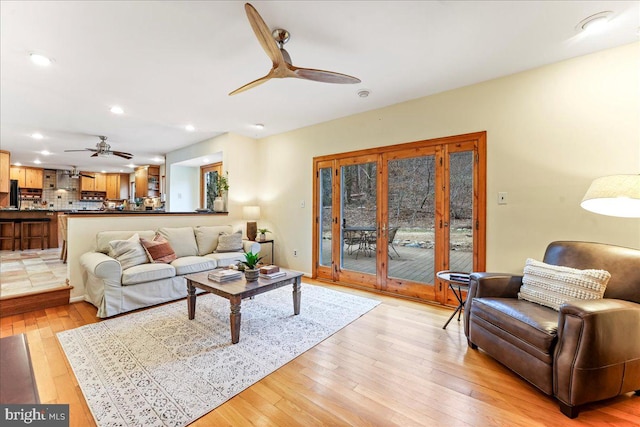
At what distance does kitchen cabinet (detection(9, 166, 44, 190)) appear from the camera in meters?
8.49

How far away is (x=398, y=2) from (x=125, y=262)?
379 centimetres

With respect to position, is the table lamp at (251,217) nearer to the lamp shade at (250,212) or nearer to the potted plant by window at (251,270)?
the lamp shade at (250,212)

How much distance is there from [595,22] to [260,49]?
108 inches

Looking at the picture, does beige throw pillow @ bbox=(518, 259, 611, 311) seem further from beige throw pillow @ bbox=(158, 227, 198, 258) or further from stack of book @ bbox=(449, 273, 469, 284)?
beige throw pillow @ bbox=(158, 227, 198, 258)

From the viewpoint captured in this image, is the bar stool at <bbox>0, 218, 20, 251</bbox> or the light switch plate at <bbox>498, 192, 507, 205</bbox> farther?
the bar stool at <bbox>0, 218, 20, 251</bbox>

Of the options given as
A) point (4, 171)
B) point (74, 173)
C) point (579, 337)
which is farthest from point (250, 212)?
point (74, 173)

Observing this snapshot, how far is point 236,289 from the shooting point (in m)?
2.43

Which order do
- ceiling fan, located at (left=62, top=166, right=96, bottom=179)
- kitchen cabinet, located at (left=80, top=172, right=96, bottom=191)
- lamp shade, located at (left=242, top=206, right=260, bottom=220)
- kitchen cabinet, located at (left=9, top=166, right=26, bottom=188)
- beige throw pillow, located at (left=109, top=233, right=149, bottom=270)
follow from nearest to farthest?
beige throw pillow, located at (left=109, top=233, right=149, bottom=270), lamp shade, located at (left=242, top=206, right=260, bottom=220), kitchen cabinet, located at (left=9, top=166, right=26, bottom=188), ceiling fan, located at (left=62, top=166, right=96, bottom=179), kitchen cabinet, located at (left=80, top=172, right=96, bottom=191)

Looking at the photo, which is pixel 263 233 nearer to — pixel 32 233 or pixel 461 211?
pixel 461 211

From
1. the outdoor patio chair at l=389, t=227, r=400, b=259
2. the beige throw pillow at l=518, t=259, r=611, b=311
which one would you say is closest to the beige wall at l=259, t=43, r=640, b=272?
the beige throw pillow at l=518, t=259, r=611, b=311

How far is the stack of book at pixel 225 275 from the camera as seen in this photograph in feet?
8.71

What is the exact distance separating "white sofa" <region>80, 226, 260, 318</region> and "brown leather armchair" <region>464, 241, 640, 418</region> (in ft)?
8.88

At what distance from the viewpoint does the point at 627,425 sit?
153 cm

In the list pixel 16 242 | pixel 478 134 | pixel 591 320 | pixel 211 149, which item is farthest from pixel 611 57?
pixel 16 242
